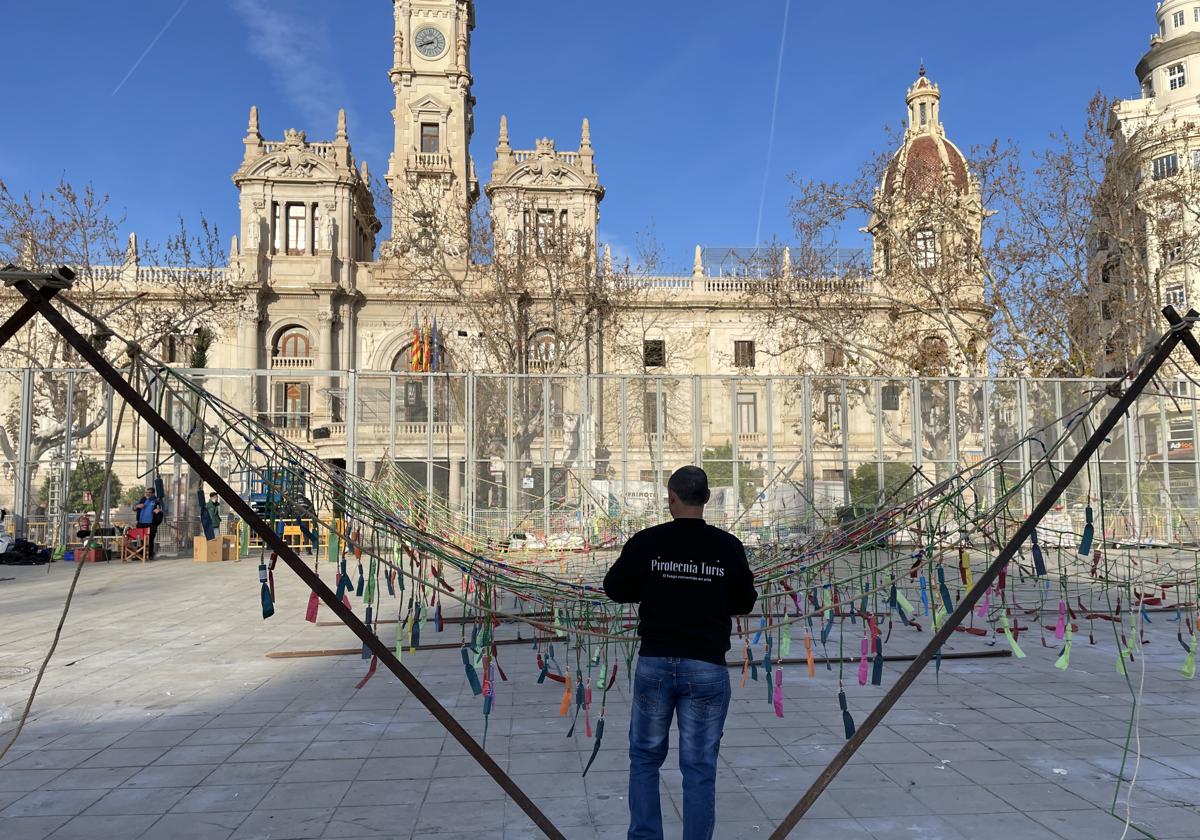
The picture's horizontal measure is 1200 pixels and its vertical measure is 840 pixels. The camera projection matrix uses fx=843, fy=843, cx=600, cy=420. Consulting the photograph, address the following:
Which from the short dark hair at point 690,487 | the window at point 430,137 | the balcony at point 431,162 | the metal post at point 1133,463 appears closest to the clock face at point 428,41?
the window at point 430,137

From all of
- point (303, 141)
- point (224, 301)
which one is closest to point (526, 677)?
point (224, 301)

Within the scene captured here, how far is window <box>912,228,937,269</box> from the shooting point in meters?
27.3

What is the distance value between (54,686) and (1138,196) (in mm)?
27429

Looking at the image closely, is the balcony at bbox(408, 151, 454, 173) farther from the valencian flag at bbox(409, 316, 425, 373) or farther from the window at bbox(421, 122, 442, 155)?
the valencian flag at bbox(409, 316, 425, 373)

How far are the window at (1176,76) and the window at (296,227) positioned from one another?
46316mm

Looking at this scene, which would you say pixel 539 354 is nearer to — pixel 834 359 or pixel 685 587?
pixel 834 359

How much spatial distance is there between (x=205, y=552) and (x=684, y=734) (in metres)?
19.1

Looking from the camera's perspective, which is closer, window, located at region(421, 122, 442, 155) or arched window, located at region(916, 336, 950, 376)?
arched window, located at region(916, 336, 950, 376)

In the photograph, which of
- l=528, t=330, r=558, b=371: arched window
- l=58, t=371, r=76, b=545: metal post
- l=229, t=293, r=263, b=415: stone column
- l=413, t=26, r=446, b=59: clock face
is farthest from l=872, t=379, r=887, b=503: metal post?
l=413, t=26, r=446, b=59: clock face

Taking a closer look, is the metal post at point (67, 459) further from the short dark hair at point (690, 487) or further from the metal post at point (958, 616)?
the metal post at point (958, 616)

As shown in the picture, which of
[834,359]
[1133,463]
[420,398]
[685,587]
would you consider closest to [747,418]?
[420,398]

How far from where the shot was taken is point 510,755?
5.22 metres

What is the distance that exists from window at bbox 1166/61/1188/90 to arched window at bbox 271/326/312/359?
4734 centimetres

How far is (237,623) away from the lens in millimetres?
10469
